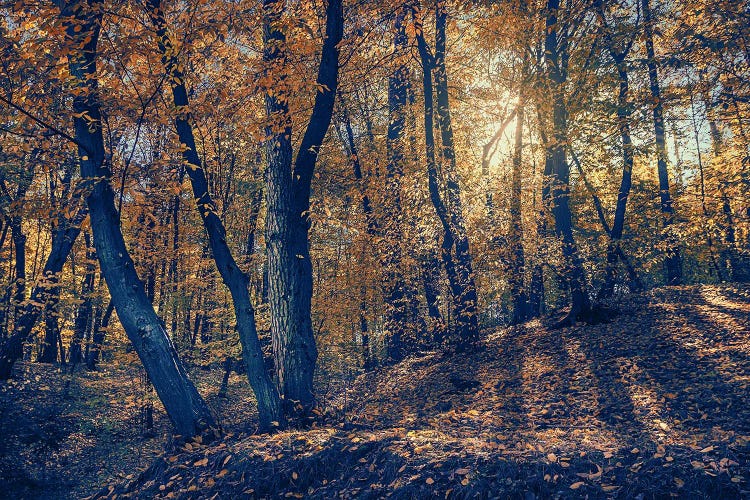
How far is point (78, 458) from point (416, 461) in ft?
32.8

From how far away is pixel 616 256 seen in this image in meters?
12.7

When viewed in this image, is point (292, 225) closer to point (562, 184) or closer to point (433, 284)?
point (433, 284)

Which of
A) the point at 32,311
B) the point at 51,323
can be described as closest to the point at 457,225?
the point at 32,311

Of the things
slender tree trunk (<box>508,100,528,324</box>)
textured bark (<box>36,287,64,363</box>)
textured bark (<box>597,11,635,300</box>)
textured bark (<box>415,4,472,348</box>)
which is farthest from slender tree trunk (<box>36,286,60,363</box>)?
textured bark (<box>597,11,635,300</box>)

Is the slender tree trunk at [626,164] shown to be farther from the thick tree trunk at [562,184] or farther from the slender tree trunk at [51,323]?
the slender tree trunk at [51,323]

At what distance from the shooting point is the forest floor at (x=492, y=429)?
161 inches

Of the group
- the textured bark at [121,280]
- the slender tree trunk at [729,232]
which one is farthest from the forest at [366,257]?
the slender tree trunk at [729,232]

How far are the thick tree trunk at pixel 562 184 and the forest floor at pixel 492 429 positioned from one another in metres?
0.89

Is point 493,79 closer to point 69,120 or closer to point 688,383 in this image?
point 688,383

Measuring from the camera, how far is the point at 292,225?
21.8 feet

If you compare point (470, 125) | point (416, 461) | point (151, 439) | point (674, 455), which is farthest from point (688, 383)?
A: point (151, 439)

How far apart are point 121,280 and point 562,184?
9.36 metres

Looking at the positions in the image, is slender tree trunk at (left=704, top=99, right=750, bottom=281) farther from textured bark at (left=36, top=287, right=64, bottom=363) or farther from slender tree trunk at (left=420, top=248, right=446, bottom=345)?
textured bark at (left=36, top=287, right=64, bottom=363)

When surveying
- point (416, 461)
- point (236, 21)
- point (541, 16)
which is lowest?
point (416, 461)
